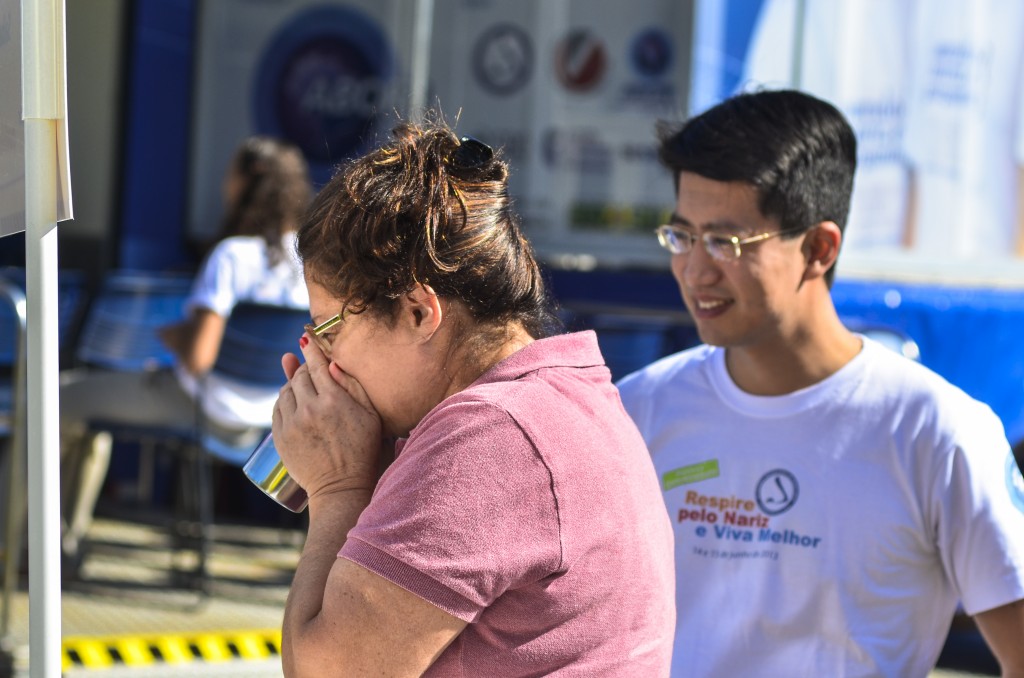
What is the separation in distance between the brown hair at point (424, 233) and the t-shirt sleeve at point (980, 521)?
0.87 metres

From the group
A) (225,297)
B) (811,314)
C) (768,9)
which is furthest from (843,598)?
(768,9)

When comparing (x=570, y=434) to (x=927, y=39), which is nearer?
(x=570, y=434)

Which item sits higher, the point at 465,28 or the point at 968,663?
the point at 465,28

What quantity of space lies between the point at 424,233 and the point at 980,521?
109 centimetres

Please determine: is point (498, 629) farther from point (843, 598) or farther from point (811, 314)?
point (811, 314)

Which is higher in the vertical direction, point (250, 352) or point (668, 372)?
point (668, 372)

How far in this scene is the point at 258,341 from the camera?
5.17 m

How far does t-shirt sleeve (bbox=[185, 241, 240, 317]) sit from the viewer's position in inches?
214

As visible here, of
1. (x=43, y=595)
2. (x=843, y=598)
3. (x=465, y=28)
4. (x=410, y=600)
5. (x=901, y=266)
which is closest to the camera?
(x=410, y=600)

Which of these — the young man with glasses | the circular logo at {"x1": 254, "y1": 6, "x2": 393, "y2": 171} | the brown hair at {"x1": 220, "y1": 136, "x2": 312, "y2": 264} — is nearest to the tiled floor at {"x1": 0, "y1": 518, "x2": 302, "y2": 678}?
the brown hair at {"x1": 220, "y1": 136, "x2": 312, "y2": 264}

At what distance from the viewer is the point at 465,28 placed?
753 cm

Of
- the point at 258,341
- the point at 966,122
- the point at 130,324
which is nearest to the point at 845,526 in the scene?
the point at 258,341

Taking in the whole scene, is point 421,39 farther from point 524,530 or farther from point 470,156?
point 524,530

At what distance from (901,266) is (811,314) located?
3657 millimetres
